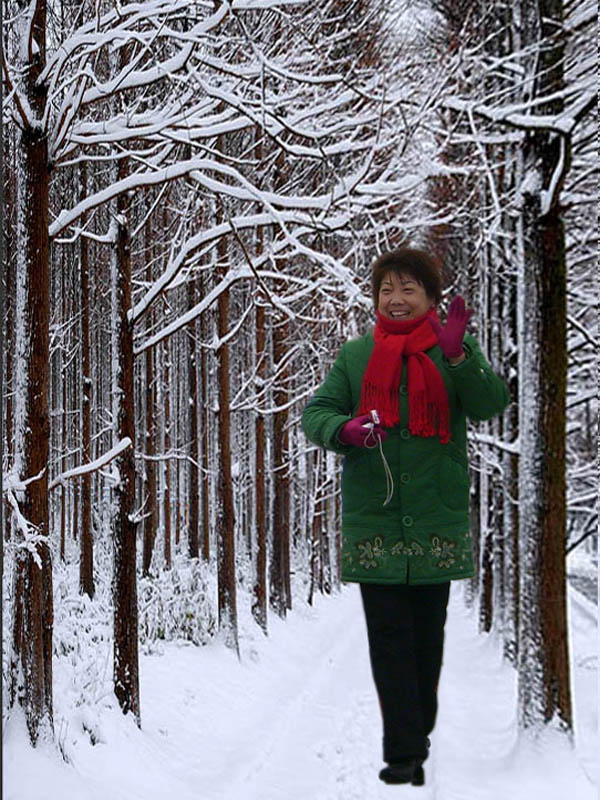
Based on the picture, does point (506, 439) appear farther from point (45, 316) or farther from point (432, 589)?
point (432, 589)

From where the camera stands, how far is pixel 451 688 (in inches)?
266

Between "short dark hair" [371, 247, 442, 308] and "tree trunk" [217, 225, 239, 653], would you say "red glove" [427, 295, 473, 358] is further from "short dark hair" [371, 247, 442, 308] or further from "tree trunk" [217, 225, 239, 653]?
"tree trunk" [217, 225, 239, 653]

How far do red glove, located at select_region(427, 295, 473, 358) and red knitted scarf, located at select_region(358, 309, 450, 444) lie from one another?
2.7 inches

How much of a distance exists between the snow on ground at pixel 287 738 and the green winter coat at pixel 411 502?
28.1 inches

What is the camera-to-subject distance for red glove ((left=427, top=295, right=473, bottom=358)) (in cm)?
196

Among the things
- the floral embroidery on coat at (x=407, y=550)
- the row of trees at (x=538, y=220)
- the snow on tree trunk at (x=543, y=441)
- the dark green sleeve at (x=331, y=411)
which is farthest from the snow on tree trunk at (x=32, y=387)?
the floral embroidery on coat at (x=407, y=550)

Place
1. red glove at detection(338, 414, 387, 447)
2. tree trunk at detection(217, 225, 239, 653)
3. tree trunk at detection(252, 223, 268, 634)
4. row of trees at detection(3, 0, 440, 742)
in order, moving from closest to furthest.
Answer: red glove at detection(338, 414, 387, 447) < row of trees at detection(3, 0, 440, 742) < tree trunk at detection(217, 225, 239, 653) < tree trunk at detection(252, 223, 268, 634)

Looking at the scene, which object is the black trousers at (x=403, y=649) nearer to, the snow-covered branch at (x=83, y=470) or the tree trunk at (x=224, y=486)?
the snow-covered branch at (x=83, y=470)

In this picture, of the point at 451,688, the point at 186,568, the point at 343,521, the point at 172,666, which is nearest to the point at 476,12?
the point at 343,521

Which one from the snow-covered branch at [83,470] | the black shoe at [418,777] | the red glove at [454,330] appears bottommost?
the black shoe at [418,777]

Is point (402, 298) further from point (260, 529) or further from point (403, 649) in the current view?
point (260, 529)

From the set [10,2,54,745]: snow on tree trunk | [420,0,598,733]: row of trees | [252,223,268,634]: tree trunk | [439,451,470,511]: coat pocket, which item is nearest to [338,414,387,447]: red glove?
[439,451,470,511]: coat pocket

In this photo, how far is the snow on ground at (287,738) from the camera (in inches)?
152

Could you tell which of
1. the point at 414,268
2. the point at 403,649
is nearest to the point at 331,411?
the point at 414,268
